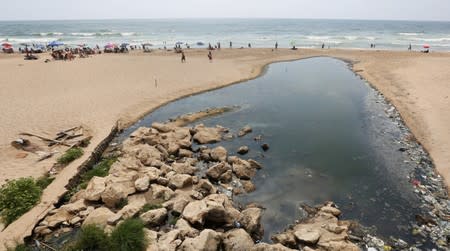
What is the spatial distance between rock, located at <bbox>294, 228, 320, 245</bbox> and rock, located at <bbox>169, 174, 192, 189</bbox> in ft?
17.8

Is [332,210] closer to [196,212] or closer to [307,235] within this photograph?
[307,235]

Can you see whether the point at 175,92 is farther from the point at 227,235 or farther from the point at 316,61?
the point at 316,61

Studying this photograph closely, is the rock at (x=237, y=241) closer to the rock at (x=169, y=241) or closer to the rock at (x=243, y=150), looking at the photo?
the rock at (x=169, y=241)

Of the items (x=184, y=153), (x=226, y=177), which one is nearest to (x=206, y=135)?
(x=184, y=153)

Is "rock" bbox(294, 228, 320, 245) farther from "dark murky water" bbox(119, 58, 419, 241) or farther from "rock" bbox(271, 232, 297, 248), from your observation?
"dark murky water" bbox(119, 58, 419, 241)

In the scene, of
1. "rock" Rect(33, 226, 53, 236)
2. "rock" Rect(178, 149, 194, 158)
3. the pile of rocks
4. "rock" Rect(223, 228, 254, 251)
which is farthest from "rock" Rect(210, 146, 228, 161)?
"rock" Rect(33, 226, 53, 236)

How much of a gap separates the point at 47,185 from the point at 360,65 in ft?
143

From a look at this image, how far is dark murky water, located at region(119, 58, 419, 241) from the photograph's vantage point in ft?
43.2

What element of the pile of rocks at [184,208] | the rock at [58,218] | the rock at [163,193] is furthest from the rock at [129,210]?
the rock at [58,218]

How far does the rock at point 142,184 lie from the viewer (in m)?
13.2

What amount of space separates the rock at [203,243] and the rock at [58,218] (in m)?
5.09

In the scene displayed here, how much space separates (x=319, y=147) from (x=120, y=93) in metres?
17.9

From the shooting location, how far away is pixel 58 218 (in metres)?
11.4

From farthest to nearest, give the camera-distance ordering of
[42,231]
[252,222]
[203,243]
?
[252,222], [42,231], [203,243]
